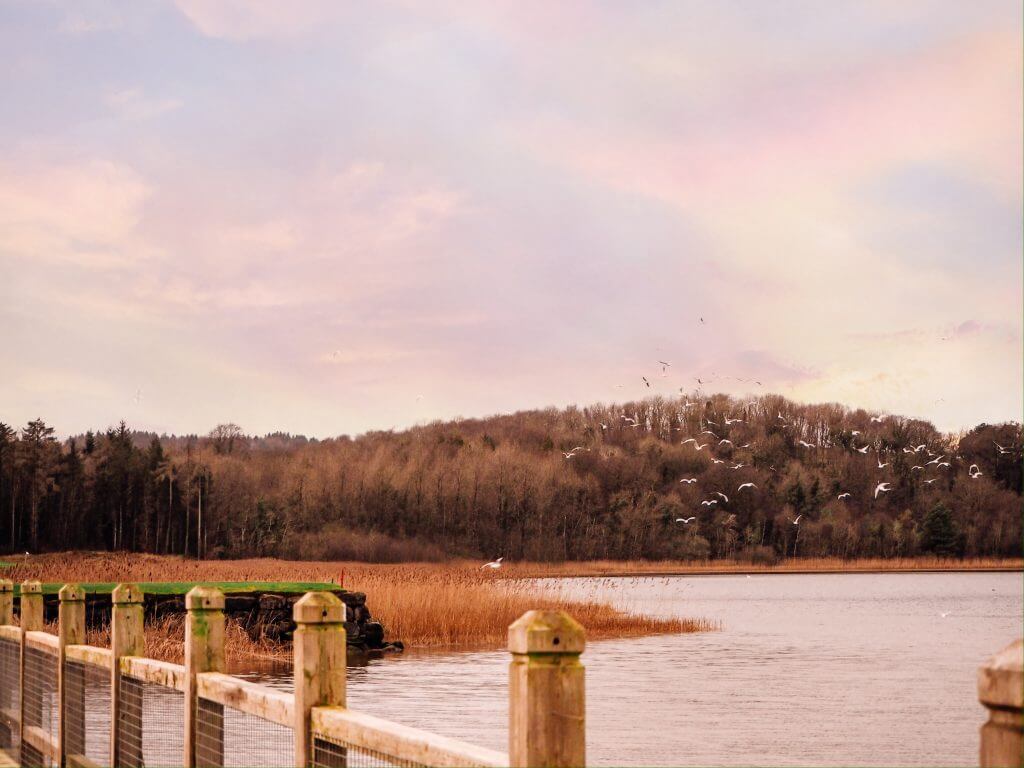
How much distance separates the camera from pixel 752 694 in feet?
86.4

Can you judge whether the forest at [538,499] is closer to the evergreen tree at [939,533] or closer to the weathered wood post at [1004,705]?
the evergreen tree at [939,533]

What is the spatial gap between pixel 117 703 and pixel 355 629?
24912 millimetres

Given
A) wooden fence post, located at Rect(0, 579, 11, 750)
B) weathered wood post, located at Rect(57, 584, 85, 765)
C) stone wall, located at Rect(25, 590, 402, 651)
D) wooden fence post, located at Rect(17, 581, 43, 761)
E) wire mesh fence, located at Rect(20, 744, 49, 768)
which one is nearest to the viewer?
weathered wood post, located at Rect(57, 584, 85, 765)

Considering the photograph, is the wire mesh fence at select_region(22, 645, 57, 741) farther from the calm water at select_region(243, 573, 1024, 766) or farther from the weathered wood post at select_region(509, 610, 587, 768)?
the calm water at select_region(243, 573, 1024, 766)

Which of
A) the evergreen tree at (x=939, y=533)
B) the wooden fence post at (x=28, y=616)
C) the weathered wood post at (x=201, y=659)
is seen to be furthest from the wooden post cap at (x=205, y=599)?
the evergreen tree at (x=939, y=533)

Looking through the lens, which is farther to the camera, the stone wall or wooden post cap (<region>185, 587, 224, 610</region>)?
the stone wall

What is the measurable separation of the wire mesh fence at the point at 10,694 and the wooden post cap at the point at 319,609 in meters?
7.10

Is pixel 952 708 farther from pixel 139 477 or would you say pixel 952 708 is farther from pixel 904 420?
pixel 904 420

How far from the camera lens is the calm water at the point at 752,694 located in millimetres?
19969

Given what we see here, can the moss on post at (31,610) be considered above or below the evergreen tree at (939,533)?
above


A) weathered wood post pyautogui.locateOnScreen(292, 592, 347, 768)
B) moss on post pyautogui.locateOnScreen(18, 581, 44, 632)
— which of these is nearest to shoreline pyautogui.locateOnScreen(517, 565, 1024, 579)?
moss on post pyautogui.locateOnScreen(18, 581, 44, 632)

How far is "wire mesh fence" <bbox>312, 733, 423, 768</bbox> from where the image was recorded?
450cm

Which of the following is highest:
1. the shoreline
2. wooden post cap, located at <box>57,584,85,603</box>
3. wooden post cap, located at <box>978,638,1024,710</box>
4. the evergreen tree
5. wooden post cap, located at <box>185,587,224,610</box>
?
wooden post cap, located at <box>978,638,1024,710</box>

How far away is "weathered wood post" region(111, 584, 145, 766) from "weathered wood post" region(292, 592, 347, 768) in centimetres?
302
